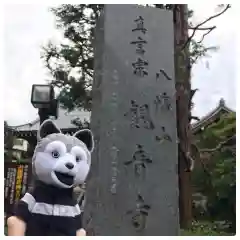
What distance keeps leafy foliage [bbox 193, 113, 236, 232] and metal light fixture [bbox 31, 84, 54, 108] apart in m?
1.64

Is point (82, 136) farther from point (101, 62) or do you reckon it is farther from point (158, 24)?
point (158, 24)

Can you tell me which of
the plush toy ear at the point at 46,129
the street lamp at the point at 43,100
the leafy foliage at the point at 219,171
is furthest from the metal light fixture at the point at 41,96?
the leafy foliage at the point at 219,171

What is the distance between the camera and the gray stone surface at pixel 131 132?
10.0 ft

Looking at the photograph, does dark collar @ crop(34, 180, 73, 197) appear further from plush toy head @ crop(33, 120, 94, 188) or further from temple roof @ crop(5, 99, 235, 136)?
temple roof @ crop(5, 99, 235, 136)

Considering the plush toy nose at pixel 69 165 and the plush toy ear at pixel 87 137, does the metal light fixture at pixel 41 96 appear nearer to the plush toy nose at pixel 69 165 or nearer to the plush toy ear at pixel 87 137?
the plush toy ear at pixel 87 137

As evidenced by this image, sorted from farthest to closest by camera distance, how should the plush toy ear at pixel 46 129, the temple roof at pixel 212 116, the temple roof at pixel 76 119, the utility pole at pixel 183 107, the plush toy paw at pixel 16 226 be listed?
the utility pole at pixel 183 107
the temple roof at pixel 212 116
the temple roof at pixel 76 119
the plush toy ear at pixel 46 129
the plush toy paw at pixel 16 226

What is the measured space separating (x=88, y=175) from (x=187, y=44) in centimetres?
180

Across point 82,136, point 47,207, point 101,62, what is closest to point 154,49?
point 101,62

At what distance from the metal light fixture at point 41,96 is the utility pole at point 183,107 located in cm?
132

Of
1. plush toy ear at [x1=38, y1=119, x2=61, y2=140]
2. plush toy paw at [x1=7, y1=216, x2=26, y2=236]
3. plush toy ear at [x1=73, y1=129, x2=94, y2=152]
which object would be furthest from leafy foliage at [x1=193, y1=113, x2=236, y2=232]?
plush toy paw at [x1=7, y1=216, x2=26, y2=236]

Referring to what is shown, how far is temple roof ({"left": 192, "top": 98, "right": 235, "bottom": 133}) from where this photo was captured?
12.9ft

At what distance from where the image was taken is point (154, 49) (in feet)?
10.8

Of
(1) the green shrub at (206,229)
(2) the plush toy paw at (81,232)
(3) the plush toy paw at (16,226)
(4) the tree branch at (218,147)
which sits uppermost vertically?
(4) the tree branch at (218,147)
